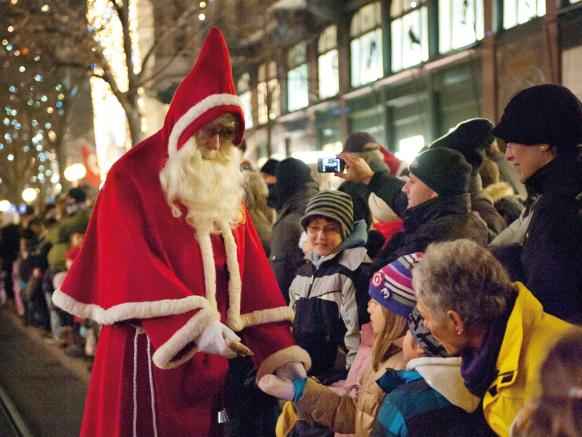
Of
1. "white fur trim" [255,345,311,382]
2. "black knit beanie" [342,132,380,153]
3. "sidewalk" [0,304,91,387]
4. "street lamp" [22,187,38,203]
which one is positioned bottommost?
"sidewalk" [0,304,91,387]

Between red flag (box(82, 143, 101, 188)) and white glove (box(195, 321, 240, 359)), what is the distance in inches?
434

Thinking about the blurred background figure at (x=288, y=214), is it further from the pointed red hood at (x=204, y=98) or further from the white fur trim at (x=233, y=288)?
the pointed red hood at (x=204, y=98)

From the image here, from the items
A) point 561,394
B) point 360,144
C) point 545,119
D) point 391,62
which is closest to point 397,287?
point 545,119

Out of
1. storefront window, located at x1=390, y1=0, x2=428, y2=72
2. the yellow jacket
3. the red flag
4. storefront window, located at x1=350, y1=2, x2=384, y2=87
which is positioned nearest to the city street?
the red flag

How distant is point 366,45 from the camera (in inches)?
718

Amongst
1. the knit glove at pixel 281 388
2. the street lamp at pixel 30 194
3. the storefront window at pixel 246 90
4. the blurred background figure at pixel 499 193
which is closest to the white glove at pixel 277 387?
the knit glove at pixel 281 388

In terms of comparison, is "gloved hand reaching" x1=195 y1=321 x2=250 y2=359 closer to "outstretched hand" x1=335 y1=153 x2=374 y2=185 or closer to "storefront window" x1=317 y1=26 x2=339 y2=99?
"outstretched hand" x1=335 y1=153 x2=374 y2=185

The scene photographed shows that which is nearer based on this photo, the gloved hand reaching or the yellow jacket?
the yellow jacket

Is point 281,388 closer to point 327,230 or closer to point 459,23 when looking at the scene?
point 327,230

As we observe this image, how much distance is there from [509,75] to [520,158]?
9630 millimetres

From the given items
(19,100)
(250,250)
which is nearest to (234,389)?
(250,250)

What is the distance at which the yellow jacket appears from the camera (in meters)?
2.38

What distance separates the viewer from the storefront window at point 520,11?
11.3m

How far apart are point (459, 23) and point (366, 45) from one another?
4.30 m
